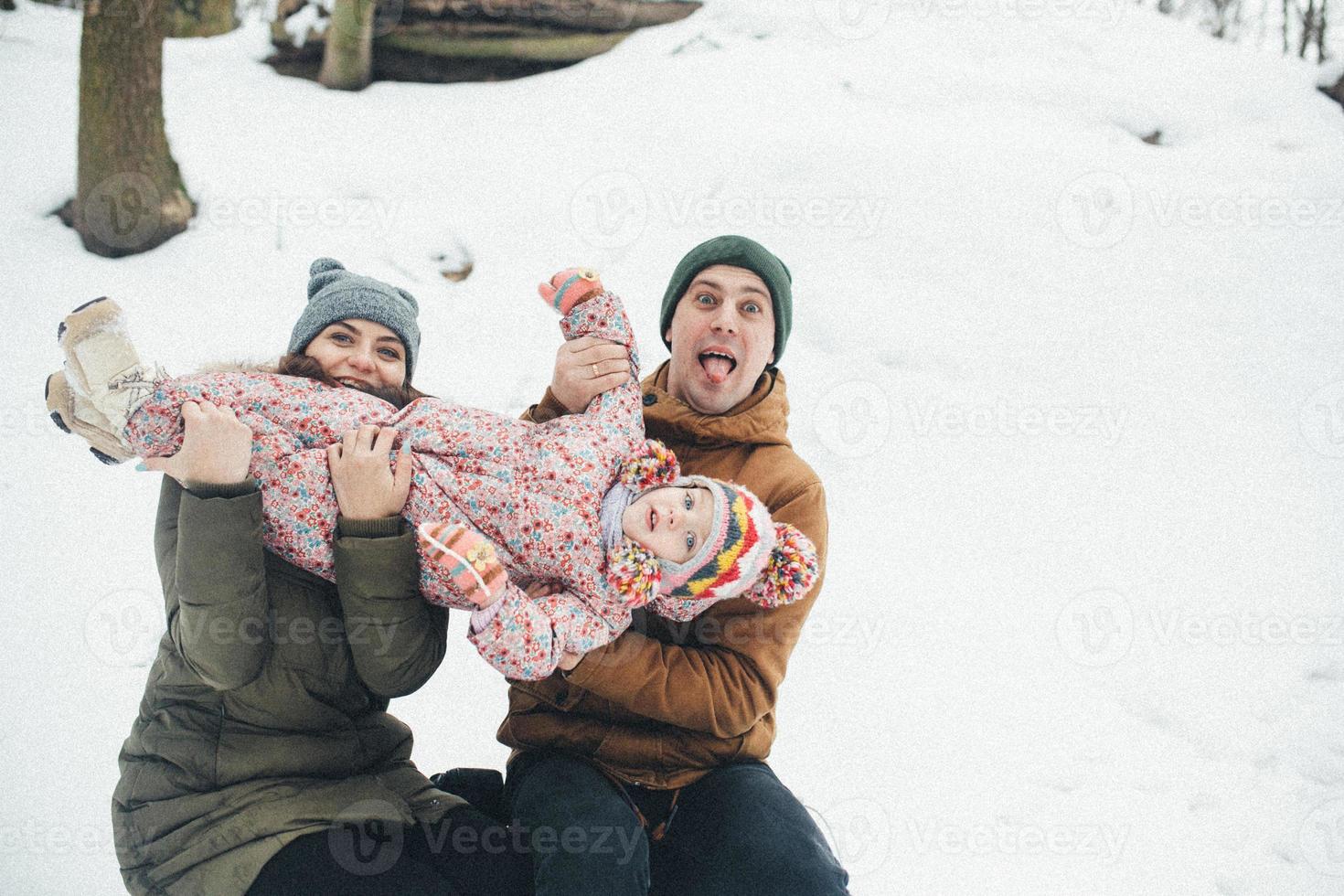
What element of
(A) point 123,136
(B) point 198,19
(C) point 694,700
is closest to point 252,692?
(C) point 694,700

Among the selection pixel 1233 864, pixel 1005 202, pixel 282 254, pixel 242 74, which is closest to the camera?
pixel 1233 864

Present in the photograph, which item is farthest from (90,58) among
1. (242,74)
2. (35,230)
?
(242,74)

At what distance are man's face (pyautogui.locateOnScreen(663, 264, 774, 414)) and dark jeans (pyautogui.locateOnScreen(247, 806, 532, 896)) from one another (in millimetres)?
1119

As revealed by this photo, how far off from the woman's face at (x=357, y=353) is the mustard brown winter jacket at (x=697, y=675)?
2.29 ft

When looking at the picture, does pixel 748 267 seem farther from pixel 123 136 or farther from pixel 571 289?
pixel 123 136

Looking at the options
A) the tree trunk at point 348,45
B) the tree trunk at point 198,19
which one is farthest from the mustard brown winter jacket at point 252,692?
the tree trunk at point 198,19

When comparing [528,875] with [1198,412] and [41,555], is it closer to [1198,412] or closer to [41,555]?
[41,555]

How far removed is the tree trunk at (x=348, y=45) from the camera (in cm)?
607

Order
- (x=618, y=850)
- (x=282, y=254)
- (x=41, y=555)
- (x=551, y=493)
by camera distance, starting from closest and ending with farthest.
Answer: (x=618, y=850) < (x=551, y=493) < (x=41, y=555) < (x=282, y=254)

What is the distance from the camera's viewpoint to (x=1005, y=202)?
5148 mm

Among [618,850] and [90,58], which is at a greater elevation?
[90,58]

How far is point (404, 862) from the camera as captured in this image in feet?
5.75

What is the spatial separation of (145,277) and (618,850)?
388 centimetres

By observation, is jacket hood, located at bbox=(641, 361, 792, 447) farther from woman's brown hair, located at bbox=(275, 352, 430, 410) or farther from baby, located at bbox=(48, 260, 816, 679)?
woman's brown hair, located at bbox=(275, 352, 430, 410)
